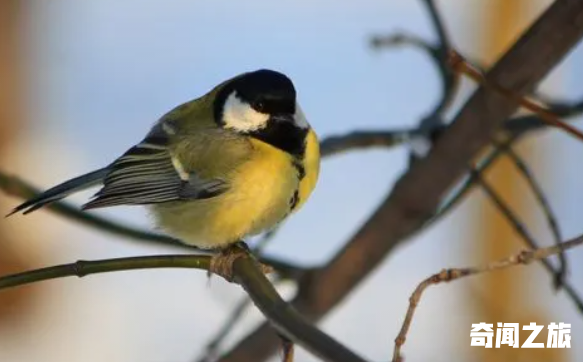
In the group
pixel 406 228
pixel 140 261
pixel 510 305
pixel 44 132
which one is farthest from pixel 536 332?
pixel 44 132

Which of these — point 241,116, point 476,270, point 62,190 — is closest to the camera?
point 476,270

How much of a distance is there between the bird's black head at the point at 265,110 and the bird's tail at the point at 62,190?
176 mm

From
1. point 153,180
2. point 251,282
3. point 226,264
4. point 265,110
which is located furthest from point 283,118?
point 251,282

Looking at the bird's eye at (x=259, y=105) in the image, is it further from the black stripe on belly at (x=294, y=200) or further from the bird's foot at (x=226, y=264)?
the bird's foot at (x=226, y=264)

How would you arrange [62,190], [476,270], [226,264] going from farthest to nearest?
[62,190]
[226,264]
[476,270]

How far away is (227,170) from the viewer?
47.7 inches

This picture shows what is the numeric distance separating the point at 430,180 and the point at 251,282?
1.60ft

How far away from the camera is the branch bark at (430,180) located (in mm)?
1026

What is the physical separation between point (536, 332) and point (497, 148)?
683 mm

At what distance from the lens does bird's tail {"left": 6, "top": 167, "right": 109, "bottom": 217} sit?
3.46ft

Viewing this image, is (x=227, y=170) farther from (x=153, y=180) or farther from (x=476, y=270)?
(x=476, y=270)

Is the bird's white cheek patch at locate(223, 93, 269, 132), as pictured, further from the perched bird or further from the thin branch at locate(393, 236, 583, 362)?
the thin branch at locate(393, 236, 583, 362)

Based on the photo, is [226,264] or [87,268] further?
[226,264]

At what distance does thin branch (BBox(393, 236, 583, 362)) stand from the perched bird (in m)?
0.51
